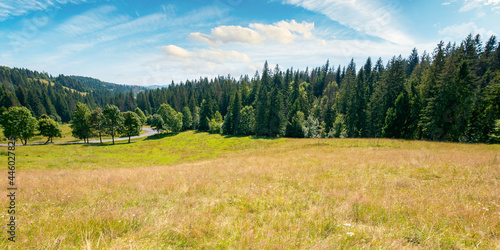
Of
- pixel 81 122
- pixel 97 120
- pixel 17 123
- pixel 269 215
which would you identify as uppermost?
pixel 97 120

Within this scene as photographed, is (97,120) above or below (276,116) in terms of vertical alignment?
below

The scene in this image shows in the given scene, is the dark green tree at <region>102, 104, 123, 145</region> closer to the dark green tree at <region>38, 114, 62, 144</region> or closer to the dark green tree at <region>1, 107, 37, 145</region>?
the dark green tree at <region>38, 114, 62, 144</region>

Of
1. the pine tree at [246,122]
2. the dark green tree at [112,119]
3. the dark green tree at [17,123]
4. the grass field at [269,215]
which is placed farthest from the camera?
the pine tree at [246,122]

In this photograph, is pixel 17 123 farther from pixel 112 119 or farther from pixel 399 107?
pixel 399 107

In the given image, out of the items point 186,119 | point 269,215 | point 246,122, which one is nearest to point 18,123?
point 186,119

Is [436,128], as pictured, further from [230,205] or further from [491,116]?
[230,205]

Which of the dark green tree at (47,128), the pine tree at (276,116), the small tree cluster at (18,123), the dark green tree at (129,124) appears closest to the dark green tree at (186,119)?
the dark green tree at (129,124)

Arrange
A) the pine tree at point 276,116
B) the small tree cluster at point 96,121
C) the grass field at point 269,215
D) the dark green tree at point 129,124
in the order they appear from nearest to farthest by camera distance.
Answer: the grass field at point 269,215, the small tree cluster at point 96,121, the pine tree at point 276,116, the dark green tree at point 129,124

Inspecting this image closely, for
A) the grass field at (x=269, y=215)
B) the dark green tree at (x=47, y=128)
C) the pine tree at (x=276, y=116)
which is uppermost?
the pine tree at (x=276, y=116)

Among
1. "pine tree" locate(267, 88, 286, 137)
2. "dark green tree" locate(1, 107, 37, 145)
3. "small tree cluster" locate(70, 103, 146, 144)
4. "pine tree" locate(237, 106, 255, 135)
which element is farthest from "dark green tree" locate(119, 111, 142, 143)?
"pine tree" locate(267, 88, 286, 137)

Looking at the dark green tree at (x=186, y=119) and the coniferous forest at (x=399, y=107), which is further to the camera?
the dark green tree at (x=186, y=119)

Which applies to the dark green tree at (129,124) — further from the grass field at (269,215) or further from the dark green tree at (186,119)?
the grass field at (269,215)

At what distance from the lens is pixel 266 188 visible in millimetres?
8195

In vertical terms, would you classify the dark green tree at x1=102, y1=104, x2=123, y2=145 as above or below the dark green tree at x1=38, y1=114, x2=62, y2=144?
above
